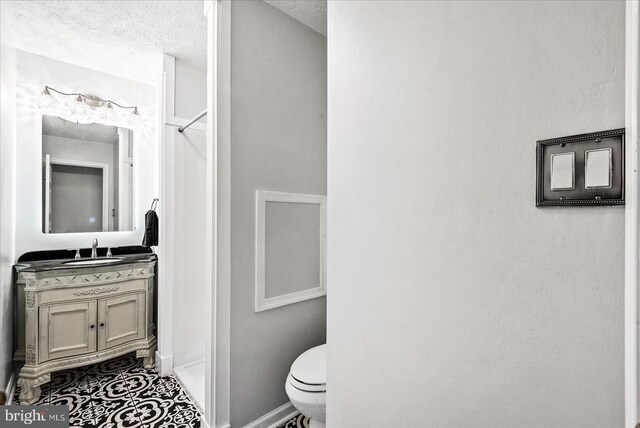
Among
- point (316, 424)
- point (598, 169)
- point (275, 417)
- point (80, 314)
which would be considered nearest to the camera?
→ point (598, 169)

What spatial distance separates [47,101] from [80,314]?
1.78 meters

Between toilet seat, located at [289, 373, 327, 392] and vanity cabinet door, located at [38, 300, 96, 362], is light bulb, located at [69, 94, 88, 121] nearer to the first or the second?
vanity cabinet door, located at [38, 300, 96, 362]

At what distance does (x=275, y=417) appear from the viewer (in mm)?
1841

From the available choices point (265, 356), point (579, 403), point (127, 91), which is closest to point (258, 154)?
point (265, 356)

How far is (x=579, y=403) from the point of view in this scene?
58cm

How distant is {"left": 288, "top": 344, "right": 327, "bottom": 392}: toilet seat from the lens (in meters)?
1.50

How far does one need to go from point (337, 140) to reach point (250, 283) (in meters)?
1.10

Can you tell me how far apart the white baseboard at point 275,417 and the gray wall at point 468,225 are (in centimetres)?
95

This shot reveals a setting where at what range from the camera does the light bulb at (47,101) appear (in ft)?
7.99

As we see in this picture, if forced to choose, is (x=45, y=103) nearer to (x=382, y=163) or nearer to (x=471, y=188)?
(x=382, y=163)

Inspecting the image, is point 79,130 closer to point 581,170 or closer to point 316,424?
point 316,424

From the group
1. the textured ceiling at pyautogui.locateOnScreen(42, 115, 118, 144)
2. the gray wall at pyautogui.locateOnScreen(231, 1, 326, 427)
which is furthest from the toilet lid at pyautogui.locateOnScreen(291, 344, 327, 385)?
the textured ceiling at pyautogui.locateOnScreen(42, 115, 118, 144)

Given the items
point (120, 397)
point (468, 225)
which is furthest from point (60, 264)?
point (468, 225)

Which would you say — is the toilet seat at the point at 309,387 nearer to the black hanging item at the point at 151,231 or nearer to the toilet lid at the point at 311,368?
the toilet lid at the point at 311,368
